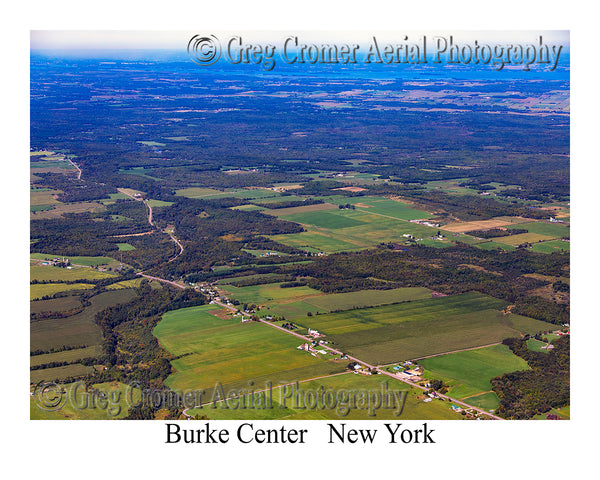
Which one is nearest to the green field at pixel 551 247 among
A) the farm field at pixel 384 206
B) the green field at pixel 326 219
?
the farm field at pixel 384 206

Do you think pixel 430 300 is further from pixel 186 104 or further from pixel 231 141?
pixel 186 104

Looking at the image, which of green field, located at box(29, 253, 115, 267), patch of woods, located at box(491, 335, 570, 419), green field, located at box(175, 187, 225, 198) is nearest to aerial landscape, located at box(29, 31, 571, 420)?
patch of woods, located at box(491, 335, 570, 419)

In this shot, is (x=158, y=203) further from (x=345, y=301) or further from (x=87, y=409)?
(x=87, y=409)

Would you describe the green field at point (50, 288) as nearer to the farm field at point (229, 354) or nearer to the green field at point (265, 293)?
the farm field at point (229, 354)

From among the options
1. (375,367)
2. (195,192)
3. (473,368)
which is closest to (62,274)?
(375,367)

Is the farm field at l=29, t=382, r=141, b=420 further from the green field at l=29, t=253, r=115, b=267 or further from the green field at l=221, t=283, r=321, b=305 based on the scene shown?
the green field at l=29, t=253, r=115, b=267

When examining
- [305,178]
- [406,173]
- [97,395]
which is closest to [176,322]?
[97,395]
